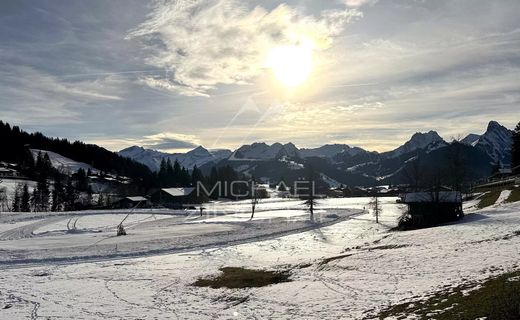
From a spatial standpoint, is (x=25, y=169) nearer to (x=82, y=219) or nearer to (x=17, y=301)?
(x=82, y=219)

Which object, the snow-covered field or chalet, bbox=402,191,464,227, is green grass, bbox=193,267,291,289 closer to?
the snow-covered field

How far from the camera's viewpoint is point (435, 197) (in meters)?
54.5

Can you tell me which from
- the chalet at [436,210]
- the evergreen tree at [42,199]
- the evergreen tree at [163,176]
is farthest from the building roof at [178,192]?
the chalet at [436,210]

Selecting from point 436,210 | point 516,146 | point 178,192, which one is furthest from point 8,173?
point 516,146

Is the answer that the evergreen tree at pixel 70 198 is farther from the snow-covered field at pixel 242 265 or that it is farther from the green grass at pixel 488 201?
the green grass at pixel 488 201

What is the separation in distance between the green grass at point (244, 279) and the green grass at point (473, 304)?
398 inches

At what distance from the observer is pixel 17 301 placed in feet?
73.9

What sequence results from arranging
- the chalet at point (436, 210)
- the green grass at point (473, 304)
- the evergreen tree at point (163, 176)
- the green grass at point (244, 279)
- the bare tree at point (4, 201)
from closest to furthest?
the green grass at point (473, 304) → the green grass at point (244, 279) → the chalet at point (436, 210) → the bare tree at point (4, 201) → the evergreen tree at point (163, 176)

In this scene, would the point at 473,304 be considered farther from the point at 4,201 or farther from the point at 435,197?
the point at 4,201

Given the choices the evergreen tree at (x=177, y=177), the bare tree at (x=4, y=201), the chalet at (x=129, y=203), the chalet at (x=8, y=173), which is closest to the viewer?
the bare tree at (x=4, y=201)

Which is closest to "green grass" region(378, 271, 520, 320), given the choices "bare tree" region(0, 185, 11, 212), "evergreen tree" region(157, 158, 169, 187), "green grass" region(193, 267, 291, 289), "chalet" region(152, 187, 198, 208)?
"green grass" region(193, 267, 291, 289)

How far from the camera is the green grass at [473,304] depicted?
1268 cm

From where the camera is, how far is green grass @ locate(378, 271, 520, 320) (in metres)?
12.7

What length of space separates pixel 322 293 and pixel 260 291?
369 cm
